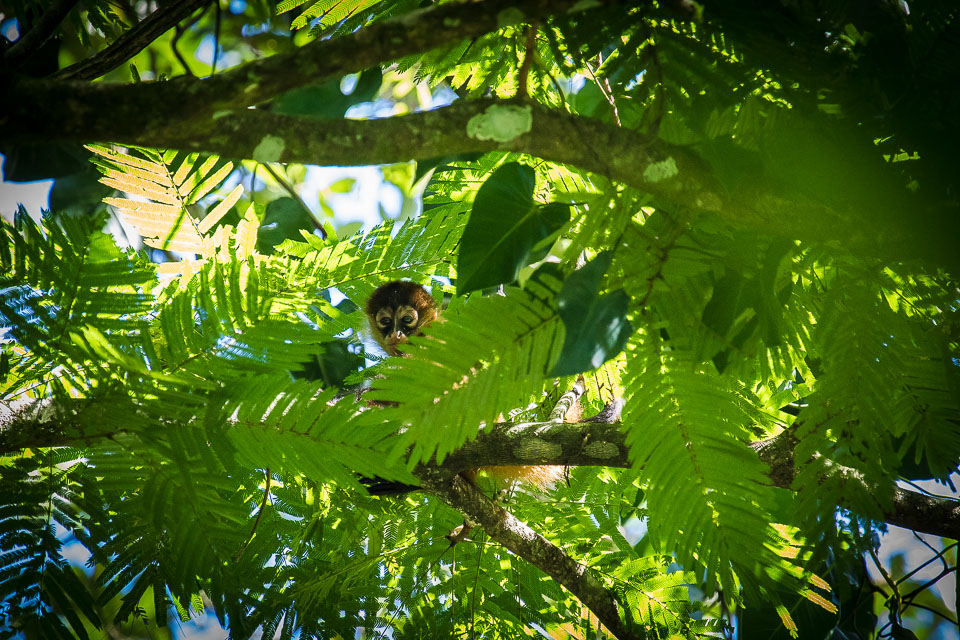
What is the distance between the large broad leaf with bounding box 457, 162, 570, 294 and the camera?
1.01 meters

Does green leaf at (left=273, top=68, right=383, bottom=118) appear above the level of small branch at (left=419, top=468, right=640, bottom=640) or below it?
above

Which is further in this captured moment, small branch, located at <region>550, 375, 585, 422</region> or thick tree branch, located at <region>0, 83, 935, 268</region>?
small branch, located at <region>550, 375, 585, 422</region>

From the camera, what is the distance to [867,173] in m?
0.97

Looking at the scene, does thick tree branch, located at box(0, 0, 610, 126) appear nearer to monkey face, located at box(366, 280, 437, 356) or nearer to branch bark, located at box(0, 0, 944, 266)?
branch bark, located at box(0, 0, 944, 266)

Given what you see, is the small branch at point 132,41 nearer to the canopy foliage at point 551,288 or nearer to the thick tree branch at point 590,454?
the canopy foliage at point 551,288

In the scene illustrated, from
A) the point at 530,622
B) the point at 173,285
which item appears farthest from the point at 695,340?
the point at 530,622

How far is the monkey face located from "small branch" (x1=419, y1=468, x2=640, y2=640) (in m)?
2.54

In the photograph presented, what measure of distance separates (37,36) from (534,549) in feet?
7.01

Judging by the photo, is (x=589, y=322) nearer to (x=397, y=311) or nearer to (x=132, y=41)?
(x=132, y=41)

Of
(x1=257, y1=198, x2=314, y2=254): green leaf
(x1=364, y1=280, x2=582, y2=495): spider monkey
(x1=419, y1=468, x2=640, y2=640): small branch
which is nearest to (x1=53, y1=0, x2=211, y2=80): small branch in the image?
(x1=257, y1=198, x2=314, y2=254): green leaf

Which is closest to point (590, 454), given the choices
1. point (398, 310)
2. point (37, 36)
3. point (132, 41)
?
point (132, 41)

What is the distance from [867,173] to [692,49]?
14.3 inches

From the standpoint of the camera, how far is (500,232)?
103 centimetres

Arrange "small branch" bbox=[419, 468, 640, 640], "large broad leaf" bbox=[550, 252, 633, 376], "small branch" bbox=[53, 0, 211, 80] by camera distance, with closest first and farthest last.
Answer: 1. "large broad leaf" bbox=[550, 252, 633, 376]
2. "small branch" bbox=[53, 0, 211, 80]
3. "small branch" bbox=[419, 468, 640, 640]
